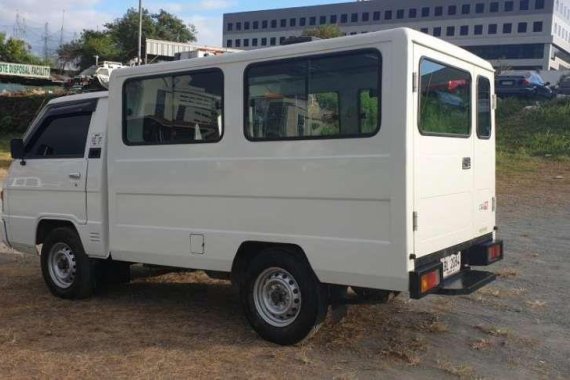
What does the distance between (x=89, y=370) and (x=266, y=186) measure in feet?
6.24

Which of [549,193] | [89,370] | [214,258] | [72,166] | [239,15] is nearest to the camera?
[89,370]

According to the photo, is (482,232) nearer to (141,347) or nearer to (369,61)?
(369,61)

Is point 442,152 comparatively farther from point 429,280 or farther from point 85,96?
point 85,96

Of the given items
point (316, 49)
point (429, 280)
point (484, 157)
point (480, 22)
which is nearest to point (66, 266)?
point (316, 49)

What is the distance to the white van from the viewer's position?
449 centimetres

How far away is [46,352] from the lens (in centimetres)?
490

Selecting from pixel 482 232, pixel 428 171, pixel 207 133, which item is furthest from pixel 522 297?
pixel 207 133

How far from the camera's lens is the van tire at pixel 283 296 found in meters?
→ 4.87

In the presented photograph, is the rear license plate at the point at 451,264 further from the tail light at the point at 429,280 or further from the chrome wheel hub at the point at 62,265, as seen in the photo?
the chrome wheel hub at the point at 62,265

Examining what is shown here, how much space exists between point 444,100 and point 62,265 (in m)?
4.25

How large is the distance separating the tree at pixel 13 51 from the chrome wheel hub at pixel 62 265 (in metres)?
76.7

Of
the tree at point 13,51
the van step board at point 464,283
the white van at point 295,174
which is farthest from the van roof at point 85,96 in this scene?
the tree at point 13,51

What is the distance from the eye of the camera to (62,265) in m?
6.63

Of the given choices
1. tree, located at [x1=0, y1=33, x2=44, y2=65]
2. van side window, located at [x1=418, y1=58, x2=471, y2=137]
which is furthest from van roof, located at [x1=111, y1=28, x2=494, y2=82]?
tree, located at [x1=0, y1=33, x2=44, y2=65]
